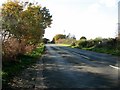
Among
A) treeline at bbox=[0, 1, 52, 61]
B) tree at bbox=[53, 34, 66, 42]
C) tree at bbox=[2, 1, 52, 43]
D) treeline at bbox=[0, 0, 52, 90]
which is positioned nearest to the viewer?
treeline at bbox=[0, 0, 52, 90]

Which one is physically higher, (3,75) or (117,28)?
(117,28)

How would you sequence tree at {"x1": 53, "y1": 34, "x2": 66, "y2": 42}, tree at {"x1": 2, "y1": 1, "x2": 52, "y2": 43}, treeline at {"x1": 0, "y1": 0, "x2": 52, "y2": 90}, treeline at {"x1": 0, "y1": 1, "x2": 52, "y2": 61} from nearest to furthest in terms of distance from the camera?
treeline at {"x1": 0, "y1": 0, "x2": 52, "y2": 90} → treeline at {"x1": 0, "y1": 1, "x2": 52, "y2": 61} → tree at {"x1": 2, "y1": 1, "x2": 52, "y2": 43} → tree at {"x1": 53, "y1": 34, "x2": 66, "y2": 42}

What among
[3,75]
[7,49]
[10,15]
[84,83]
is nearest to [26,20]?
[10,15]

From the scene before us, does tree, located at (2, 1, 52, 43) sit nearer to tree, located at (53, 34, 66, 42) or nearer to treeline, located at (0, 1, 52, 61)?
treeline, located at (0, 1, 52, 61)

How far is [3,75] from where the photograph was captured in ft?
49.0

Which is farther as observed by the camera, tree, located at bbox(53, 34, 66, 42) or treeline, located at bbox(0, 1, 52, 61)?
tree, located at bbox(53, 34, 66, 42)

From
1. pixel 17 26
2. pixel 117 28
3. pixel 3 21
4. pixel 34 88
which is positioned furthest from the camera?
pixel 117 28

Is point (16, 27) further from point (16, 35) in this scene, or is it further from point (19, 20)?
point (19, 20)

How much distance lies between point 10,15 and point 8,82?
1621 centimetres

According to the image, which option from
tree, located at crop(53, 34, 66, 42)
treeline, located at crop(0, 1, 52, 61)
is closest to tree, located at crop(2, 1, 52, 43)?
treeline, located at crop(0, 1, 52, 61)

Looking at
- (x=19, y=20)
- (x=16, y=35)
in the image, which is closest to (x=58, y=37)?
(x=19, y=20)

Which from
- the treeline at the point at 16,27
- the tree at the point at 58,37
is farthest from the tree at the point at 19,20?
the tree at the point at 58,37

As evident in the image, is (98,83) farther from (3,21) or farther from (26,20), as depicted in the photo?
(26,20)

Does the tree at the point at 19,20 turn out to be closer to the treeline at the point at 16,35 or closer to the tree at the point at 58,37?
the treeline at the point at 16,35
